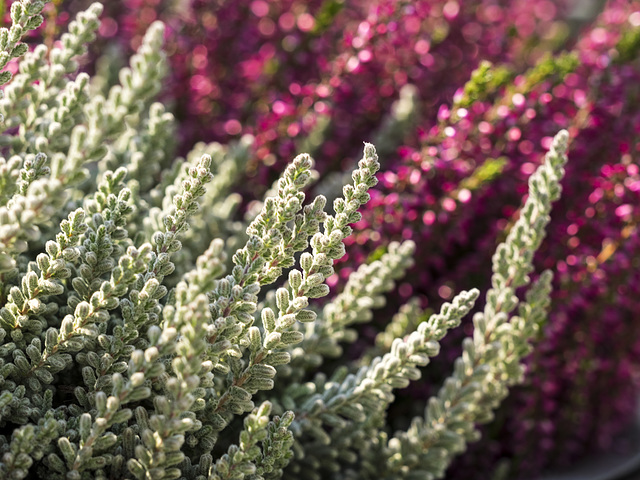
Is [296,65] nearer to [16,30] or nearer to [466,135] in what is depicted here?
[466,135]

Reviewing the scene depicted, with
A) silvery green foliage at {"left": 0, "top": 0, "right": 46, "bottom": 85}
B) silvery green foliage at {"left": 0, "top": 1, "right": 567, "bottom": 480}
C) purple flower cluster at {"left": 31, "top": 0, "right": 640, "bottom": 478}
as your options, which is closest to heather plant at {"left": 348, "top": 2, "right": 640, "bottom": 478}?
purple flower cluster at {"left": 31, "top": 0, "right": 640, "bottom": 478}

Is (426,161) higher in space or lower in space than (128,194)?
higher

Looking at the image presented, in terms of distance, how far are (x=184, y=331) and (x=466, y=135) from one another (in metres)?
0.69

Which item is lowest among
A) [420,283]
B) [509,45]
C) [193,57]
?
[420,283]

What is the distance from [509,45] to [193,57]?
2.44 ft

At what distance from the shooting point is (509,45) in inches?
59.1

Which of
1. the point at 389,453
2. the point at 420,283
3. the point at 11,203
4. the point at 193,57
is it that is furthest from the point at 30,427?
the point at 193,57

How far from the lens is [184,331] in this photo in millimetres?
560

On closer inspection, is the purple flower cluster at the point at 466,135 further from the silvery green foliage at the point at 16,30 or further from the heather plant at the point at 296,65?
the silvery green foliage at the point at 16,30

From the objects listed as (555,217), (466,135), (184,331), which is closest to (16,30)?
(184,331)

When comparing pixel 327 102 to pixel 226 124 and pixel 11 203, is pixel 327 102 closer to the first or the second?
pixel 226 124

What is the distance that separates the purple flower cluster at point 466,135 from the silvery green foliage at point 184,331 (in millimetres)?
231

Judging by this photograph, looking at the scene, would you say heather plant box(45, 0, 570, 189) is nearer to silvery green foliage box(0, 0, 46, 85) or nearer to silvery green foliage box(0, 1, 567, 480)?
silvery green foliage box(0, 1, 567, 480)

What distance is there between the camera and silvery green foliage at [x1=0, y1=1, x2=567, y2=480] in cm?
59
